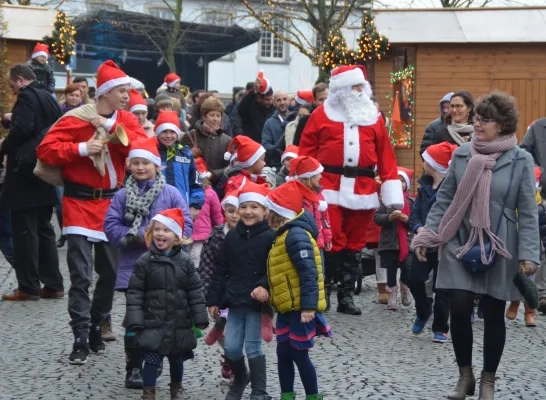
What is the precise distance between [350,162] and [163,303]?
4280 millimetres

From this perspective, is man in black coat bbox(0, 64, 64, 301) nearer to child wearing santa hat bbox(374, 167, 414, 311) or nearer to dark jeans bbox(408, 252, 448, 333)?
child wearing santa hat bbox(374, 167, 414, 311)

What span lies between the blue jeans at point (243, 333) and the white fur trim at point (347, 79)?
432cm

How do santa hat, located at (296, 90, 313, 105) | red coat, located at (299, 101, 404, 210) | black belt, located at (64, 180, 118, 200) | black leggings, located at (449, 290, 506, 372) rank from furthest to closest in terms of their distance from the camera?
1. santa hat, located at (296, 90, 313, 105)
2. red coat, located at (299, 101, 404, 210)
3. black belt, located at (64, 180, 118, 200)
4. black leggings, located at (449, 290, 506, 372)

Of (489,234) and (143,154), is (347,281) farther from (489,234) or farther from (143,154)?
(489,234)

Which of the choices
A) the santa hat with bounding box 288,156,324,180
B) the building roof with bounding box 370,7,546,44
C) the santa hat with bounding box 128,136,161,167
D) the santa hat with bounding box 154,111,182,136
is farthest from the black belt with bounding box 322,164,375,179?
the building roof with bounding box 370,7,546,44

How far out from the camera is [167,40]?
47312 mm

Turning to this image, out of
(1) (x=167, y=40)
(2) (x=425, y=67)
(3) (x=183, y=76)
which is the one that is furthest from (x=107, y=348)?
(3) (x=183, y=76)

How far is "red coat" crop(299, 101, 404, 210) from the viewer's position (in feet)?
38.1

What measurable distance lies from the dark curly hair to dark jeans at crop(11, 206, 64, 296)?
5485 mm

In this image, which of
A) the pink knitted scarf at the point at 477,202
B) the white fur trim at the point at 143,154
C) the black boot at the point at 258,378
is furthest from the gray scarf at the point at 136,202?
the pink knitted scarf at the point at 477,202

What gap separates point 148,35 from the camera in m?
45.7

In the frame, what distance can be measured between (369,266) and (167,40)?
34.8 metres

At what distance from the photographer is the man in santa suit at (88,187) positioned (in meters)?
9.14

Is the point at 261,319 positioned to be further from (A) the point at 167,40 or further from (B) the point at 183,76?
(B) the point at 183,76
